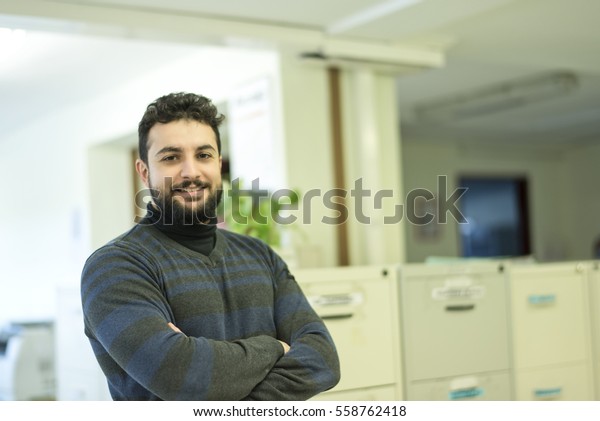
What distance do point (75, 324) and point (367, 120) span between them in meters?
1.70

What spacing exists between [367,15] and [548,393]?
5.56 feet

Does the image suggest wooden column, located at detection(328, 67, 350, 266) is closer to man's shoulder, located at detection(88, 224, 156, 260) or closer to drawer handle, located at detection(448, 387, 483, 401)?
drawer handle, located at detection(448, 387, 483, 401)

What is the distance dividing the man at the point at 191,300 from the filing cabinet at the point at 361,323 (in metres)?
0.89

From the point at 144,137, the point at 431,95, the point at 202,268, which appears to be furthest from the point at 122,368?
the point at 431,95

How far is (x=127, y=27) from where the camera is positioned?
109 inches

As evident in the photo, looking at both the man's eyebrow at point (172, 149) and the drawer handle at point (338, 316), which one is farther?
the drawer handle at point (338, 316)

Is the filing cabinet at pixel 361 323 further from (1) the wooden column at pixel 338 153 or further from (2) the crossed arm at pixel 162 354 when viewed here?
(2) the crossed arm at pixel 162 354

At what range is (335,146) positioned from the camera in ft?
11.6

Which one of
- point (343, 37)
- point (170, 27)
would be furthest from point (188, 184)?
point (343, 37)

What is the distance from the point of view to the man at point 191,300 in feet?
4.74

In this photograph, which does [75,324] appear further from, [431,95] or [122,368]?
[431,95]

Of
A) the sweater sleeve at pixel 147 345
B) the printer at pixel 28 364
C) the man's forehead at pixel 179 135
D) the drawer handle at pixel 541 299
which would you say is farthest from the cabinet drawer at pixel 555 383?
the printer at pixel 28 364

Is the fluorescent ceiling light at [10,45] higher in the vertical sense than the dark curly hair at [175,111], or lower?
higher

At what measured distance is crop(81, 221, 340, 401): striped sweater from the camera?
4.72 ft
